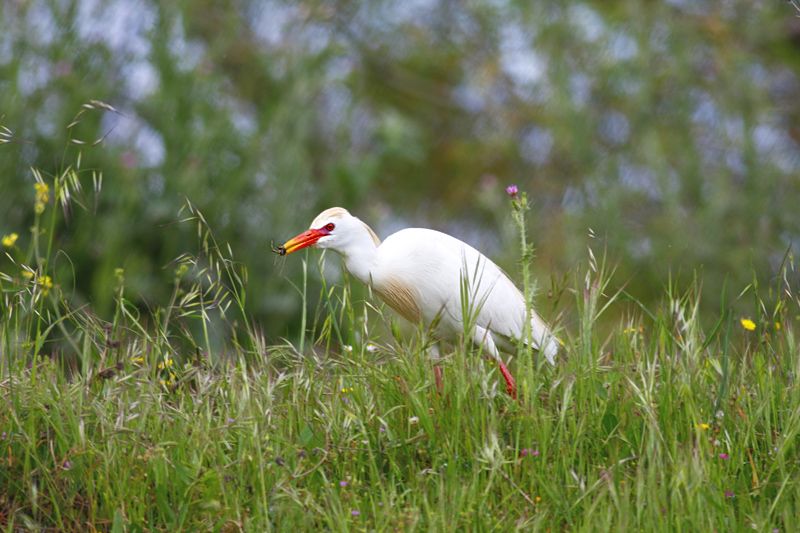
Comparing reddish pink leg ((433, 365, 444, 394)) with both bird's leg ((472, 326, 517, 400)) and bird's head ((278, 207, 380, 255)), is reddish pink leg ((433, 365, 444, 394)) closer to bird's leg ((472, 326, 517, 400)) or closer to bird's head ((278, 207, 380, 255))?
bird's leg ((472, 326, 517, 400))

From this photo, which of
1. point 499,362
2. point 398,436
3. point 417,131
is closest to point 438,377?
point 398,436

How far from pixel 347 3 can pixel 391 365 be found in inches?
412

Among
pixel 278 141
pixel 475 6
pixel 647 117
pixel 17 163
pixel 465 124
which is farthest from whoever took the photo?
pixel 465 124

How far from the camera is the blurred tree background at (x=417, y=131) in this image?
354 inches

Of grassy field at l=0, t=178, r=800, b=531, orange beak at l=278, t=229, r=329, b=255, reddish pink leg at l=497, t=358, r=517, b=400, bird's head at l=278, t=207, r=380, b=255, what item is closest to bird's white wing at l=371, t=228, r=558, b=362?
bird's head at l=278, t=207, r=380, b=255

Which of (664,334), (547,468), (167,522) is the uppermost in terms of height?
(664,334)

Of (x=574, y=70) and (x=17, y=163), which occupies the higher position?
(x=574, y=70)

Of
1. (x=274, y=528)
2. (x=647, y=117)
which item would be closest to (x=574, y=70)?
(x=647, y=117)

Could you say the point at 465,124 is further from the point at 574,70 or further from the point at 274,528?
the point at 274,528

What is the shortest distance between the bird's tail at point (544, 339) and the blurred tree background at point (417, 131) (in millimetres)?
2000

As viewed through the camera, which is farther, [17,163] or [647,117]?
[647,117]

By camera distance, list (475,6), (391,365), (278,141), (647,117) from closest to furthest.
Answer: (391,365) → (278,141) → (647,117) → (475,6)

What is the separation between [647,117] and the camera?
1130cm

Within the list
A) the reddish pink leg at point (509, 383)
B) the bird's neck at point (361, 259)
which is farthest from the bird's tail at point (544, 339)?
the bird's neck at point (361, 259)
